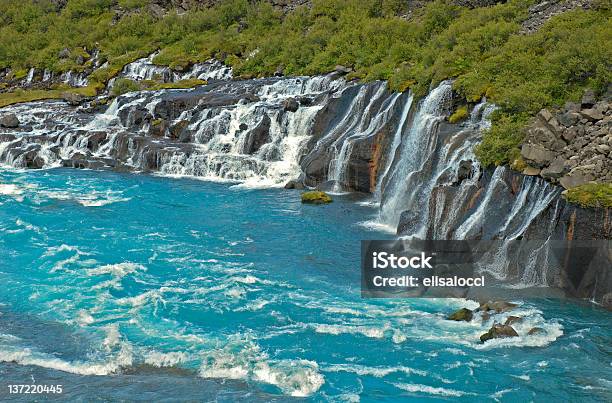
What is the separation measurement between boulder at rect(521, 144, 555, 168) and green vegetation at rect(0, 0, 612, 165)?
A: 4.23 feet

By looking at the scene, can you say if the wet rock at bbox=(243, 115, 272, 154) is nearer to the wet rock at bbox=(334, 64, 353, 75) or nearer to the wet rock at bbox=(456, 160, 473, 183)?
the wet rock at bbox=(334, 64, 353, 75)

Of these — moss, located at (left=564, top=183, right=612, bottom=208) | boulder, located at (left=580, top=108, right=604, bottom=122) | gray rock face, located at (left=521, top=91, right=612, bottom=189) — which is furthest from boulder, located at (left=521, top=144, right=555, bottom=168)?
moss, located at (left=564, top=183, right=612, bottom=208)

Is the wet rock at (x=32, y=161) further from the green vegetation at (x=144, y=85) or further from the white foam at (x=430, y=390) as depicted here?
the white foam at (x=430, y=390)

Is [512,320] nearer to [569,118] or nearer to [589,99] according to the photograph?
[569,118]

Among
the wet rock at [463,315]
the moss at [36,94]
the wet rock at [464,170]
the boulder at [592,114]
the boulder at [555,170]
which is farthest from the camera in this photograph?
the moss at [36,94]

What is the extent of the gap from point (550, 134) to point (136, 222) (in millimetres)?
20407

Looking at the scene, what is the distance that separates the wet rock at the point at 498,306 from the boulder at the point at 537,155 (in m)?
6.36

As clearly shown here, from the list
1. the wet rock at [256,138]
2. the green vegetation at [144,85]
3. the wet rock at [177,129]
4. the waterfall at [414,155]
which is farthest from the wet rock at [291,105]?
the green vegetation at [144,85]

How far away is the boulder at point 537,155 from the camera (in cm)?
2544

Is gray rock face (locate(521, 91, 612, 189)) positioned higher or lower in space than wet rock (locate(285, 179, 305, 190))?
higher

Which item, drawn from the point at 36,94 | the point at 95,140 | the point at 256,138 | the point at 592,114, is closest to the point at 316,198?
the point at 256,138

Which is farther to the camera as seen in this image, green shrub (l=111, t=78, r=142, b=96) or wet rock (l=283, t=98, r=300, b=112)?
green shrub (l=111, t=78, r=142, b=96)

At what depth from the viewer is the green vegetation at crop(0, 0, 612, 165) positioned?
98.0ft

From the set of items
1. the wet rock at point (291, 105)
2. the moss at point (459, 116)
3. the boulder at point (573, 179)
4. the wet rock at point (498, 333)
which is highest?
the wet rock at point (291, 105)
